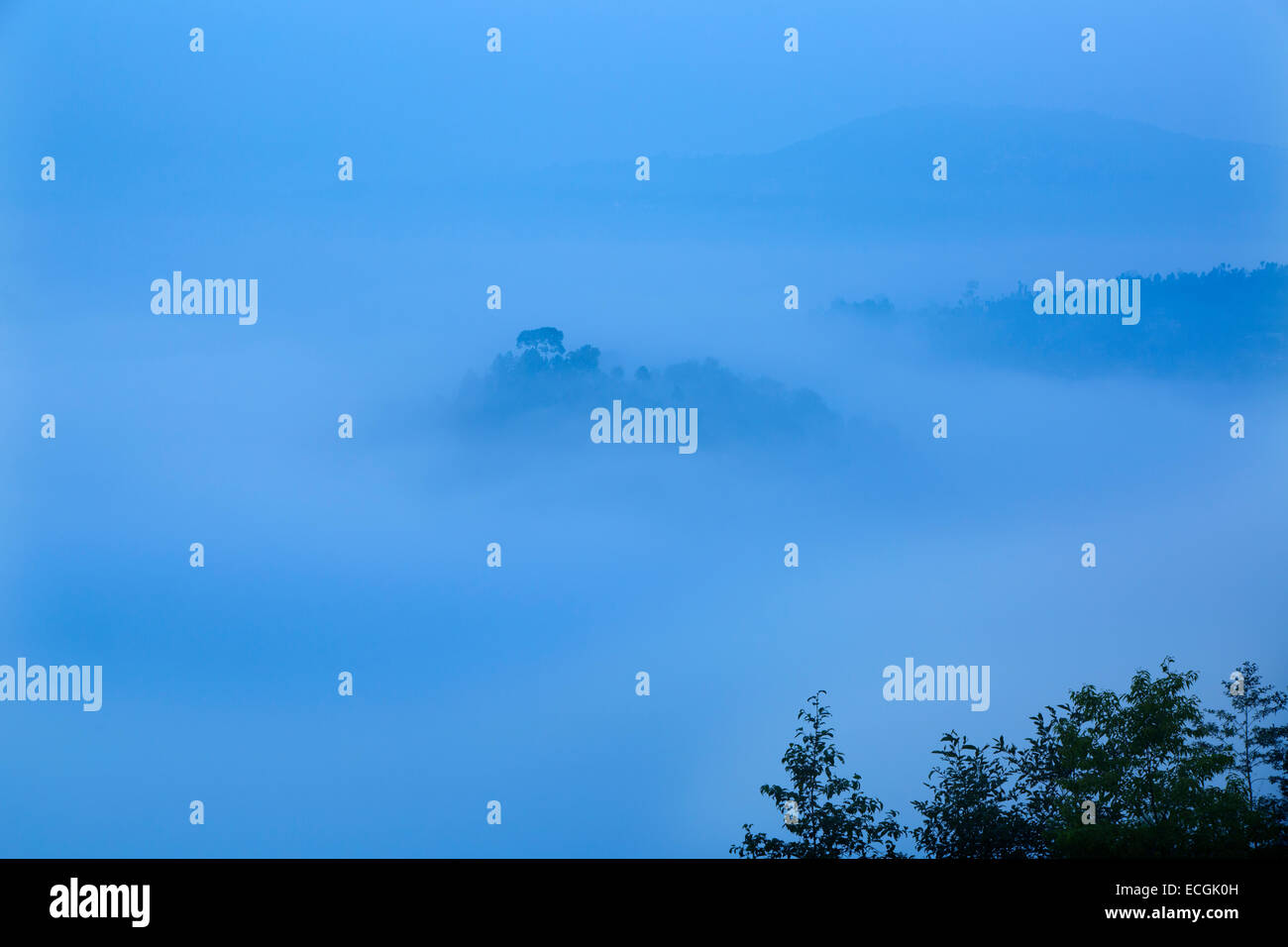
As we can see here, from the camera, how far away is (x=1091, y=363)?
32.6ft

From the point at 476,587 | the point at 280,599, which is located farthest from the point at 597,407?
the point at 280,599

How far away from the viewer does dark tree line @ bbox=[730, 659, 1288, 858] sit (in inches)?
322

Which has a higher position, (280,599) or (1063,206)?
(1063,206)

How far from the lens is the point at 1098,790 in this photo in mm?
8578

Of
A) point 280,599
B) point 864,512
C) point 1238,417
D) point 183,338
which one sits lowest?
point 280,599

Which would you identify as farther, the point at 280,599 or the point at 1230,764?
the point at 280,599

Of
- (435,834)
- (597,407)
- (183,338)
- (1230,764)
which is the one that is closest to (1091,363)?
(1230,764)

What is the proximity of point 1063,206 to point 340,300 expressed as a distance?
6.53 metres

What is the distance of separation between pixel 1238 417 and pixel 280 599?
28.8ft

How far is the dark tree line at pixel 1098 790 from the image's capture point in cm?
819

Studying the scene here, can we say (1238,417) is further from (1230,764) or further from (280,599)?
(280,599)
